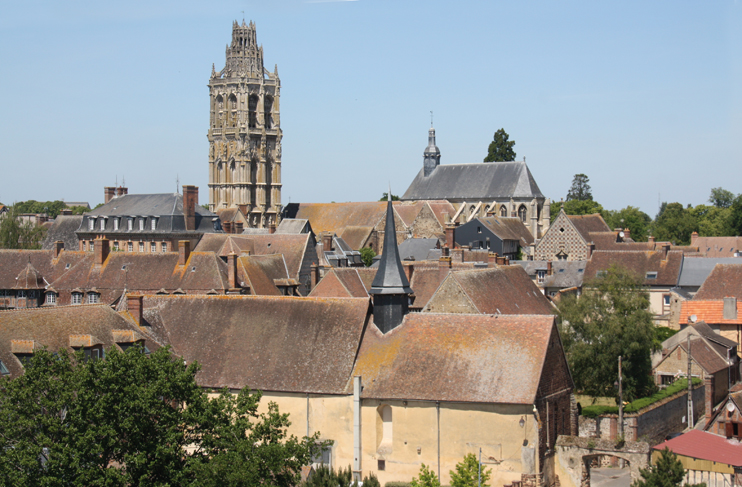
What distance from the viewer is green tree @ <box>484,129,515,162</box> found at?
119375 millimetres

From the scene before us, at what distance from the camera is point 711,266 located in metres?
62.3

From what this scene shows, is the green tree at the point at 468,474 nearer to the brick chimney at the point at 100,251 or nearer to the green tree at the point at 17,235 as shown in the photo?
the brick chimney at the point at 100,251

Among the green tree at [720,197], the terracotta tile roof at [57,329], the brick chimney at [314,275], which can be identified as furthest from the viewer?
the green tree at [720,197]

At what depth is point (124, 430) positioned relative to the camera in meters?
24.1

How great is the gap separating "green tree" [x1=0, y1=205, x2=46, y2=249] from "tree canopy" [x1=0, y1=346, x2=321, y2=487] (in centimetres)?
6026

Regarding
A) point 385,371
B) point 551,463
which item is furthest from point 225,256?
point 551,463

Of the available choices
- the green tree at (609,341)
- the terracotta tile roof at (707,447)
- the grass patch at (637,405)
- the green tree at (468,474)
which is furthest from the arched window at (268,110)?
the green tree at (468,474)

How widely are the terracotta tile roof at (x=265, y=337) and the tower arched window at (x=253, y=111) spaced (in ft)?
224

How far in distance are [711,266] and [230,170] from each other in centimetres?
5661

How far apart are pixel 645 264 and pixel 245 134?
5174 cm

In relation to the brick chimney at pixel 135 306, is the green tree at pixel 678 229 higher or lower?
higher

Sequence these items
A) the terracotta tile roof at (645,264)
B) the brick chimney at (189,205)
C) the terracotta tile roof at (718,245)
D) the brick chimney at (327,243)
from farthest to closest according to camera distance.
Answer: the terracotta tile roof at (718,245), the brick chimney at (189,205), the brick chimney at (327,243), the terracotta tile roof at (645,264)

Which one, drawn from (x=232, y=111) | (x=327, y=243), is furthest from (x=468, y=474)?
(x=232, y=111)

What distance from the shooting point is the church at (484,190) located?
321 ft
